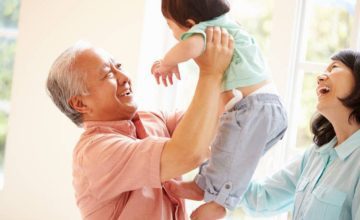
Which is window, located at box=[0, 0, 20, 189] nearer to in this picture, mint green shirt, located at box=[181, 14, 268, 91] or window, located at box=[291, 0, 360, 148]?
window, located at box=[291, 0, 360, 148]

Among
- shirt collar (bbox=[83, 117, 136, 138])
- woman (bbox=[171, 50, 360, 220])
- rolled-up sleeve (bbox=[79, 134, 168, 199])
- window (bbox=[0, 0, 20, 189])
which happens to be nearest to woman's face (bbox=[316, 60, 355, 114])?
woman (bbox=[171, 50, 360, 220])

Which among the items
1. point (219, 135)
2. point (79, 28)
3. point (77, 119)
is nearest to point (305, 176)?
point (219, 135)

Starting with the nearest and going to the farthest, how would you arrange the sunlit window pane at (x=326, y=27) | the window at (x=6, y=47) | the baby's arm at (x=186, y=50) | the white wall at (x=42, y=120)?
the baby's arm at (x=186, y=50)
the sunlit window pane at (x=326, y=27)
the white wall at (x=42, y=120)
the window at (x=6, y=47)

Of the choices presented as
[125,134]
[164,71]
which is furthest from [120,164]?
[164,71]

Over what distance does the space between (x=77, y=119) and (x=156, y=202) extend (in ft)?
1.35

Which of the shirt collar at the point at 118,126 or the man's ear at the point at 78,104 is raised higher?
the man's ear at the point at 78,104

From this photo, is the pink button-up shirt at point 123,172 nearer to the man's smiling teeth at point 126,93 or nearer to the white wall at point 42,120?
the man's smiling teeth at point 126,93

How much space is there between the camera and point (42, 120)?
2592 mm

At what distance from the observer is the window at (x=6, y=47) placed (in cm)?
294

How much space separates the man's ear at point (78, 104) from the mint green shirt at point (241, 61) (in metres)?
0.43

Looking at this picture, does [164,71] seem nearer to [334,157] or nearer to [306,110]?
[334,157]

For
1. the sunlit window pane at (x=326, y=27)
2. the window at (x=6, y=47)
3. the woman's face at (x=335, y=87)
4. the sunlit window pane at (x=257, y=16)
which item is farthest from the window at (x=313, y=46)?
the window at (x=6, y=47)

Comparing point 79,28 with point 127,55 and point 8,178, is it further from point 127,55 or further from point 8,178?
point 8,178

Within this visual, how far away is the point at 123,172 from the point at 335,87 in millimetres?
689
